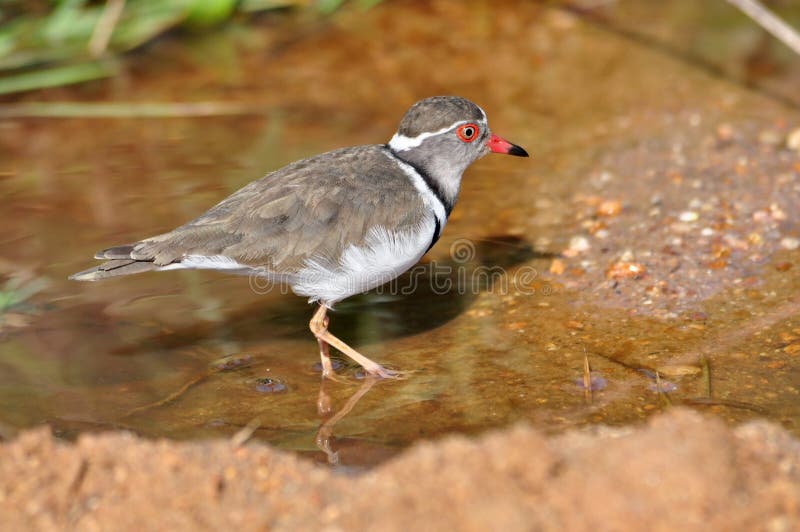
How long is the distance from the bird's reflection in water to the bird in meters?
0.10

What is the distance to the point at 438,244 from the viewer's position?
6777 mm

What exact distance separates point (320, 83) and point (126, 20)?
77.6 inches

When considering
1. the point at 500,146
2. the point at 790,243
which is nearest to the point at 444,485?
the point at 500,146

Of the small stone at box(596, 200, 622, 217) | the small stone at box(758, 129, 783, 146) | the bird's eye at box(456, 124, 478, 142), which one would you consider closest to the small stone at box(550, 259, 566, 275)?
the small stone at box(596, 200, 622, 217)

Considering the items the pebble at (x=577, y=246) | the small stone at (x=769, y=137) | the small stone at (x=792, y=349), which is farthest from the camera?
the small stone at (x=769, y=137)

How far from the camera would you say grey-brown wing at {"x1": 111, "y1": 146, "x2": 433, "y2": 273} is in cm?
519

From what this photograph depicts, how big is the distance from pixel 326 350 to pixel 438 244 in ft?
4.96

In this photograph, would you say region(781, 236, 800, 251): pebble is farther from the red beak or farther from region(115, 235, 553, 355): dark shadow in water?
the red beak

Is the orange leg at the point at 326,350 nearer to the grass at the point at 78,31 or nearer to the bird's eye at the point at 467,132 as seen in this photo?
the bird's eye at the point at 467,132

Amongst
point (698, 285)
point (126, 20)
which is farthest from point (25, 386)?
point (126, 20)

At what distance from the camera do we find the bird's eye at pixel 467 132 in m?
5.94

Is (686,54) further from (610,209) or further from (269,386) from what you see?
(269,386)

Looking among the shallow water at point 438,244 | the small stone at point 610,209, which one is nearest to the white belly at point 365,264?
the shallow water at point 438,244

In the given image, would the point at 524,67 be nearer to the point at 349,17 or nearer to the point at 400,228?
the point at 349,17
